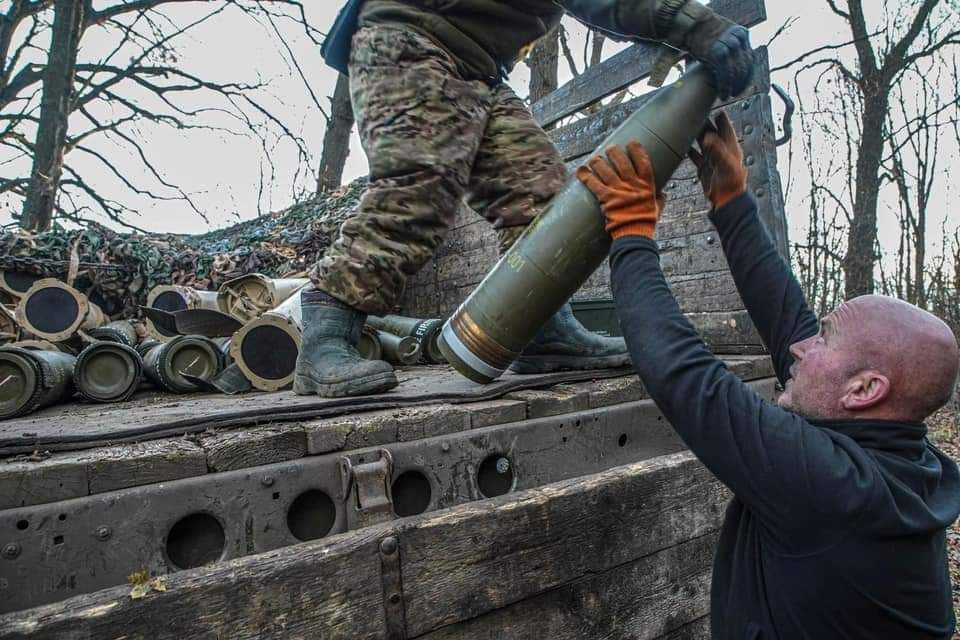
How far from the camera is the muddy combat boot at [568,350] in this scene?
92.3 inches

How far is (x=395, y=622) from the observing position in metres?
1.17

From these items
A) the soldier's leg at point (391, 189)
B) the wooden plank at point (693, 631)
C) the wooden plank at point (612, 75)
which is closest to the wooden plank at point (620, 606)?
the wooden plank at point (693, 631)

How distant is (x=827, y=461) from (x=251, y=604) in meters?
1.09

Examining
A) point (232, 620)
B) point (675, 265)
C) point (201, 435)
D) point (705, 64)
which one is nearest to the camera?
→ point (232, 620)

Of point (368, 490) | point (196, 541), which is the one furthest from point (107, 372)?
point (368, 490)

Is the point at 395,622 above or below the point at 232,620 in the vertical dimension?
below

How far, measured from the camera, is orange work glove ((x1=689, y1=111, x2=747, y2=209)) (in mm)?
1772

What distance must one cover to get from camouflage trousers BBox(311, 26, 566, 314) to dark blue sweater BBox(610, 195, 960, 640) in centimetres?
96

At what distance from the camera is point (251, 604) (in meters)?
1.03

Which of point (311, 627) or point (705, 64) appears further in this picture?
point (705, 64)

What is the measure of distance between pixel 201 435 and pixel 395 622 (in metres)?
0.72

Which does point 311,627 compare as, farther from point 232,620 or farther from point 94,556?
point 94,556

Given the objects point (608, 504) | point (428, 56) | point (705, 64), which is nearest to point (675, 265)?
point (705, 64)

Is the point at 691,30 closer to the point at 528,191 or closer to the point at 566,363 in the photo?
the point at 528,191
